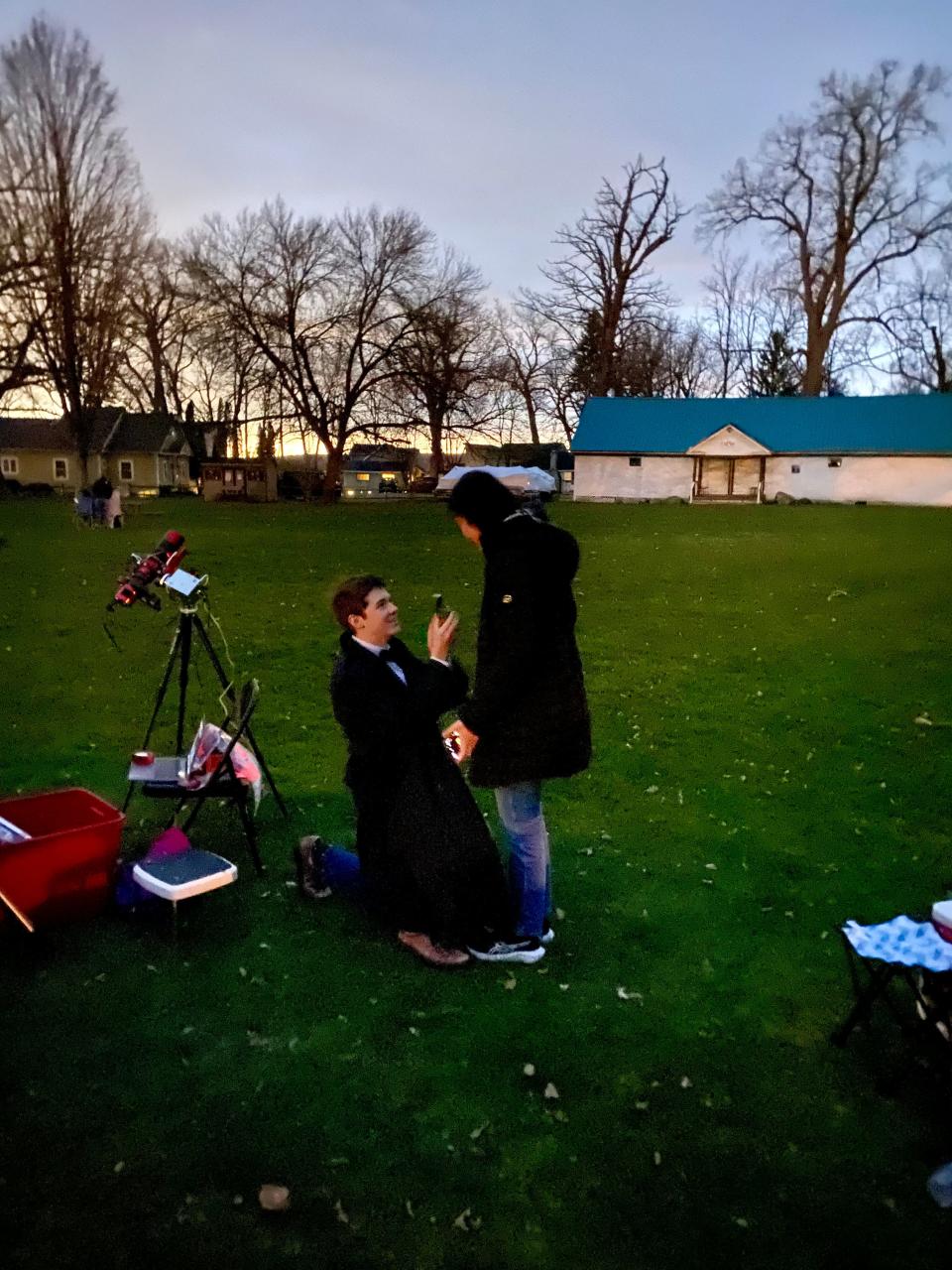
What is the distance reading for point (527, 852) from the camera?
147 inches

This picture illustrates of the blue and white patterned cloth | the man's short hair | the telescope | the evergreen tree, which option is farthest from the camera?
the evergreen tree

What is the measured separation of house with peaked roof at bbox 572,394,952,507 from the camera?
40094 millimetres

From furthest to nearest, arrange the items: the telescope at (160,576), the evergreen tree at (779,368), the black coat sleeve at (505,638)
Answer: the evergreen tree at (779,368) < the telescope at (160,576) < the black coat sleeve at (505,638)

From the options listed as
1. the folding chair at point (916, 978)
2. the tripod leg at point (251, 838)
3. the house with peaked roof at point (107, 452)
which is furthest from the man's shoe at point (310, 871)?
the house with peaked roof at point (107, 452)

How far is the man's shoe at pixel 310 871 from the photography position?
4367 millimetres

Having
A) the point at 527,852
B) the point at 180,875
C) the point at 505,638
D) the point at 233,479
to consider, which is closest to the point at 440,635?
the point at 505,638

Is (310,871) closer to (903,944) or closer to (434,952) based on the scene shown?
(434,952)

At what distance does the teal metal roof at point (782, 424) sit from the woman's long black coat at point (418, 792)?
40434mm

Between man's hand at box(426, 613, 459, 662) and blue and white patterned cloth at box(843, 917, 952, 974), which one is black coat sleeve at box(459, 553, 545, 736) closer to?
man's hand at box(426, 613, 459, 662)

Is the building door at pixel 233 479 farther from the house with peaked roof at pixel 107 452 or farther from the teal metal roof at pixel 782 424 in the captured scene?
the teal metal roof at pixel 782 424

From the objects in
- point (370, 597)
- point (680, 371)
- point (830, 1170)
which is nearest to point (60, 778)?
point (370, 597)

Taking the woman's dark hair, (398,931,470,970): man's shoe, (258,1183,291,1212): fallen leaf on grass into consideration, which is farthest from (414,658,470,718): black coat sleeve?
(258,1183,291,1212): fallen leaf on grass

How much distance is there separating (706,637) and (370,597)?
7156 millimetres

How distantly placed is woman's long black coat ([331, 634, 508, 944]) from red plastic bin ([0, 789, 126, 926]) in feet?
3.78
